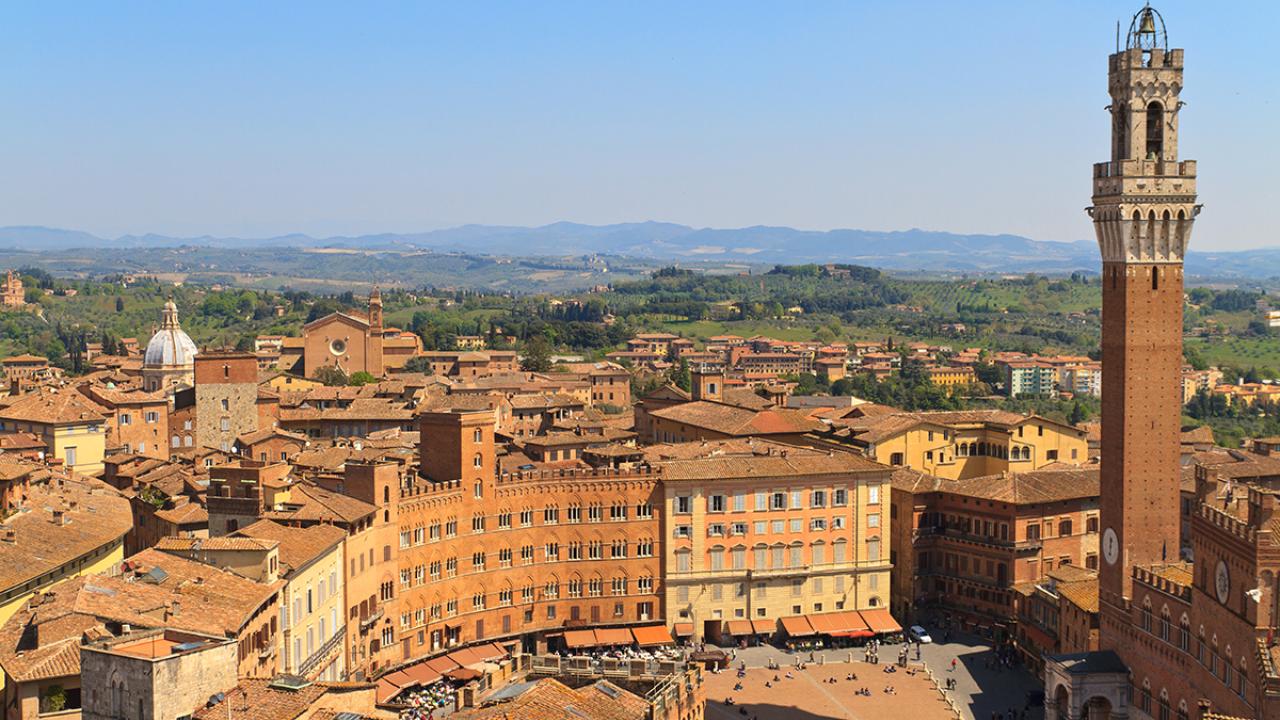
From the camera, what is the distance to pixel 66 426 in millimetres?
72875

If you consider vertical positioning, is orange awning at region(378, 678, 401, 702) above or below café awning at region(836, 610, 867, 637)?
above

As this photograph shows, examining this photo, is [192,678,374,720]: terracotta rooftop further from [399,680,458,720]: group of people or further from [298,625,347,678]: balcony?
[399,680,458,720]: group of people

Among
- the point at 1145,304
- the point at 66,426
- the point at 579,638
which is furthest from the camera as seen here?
the point at 66,426

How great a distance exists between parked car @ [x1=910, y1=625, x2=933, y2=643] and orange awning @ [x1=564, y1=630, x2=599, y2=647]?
12.2m

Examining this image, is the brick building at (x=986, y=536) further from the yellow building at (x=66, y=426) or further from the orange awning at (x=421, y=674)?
the yellow building at (x=66, y=426)

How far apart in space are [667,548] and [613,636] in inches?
156

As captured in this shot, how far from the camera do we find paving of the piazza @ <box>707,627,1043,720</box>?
170 feet

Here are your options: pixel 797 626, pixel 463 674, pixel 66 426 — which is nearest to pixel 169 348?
pixel 66 426

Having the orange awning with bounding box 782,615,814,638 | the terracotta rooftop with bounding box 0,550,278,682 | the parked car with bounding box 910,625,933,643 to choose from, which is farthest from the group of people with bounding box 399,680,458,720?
the parked car with bounding box 910,625,933,643

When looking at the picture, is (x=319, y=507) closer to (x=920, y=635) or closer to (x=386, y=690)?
(x=386, y=690)

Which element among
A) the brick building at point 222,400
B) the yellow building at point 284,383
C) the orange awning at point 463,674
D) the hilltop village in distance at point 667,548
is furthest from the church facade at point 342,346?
the orange awning at point 463,674

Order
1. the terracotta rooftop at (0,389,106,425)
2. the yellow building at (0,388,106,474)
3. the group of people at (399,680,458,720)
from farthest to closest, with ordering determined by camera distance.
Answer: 1. the terracotta rooftop at (0,389,106,425)
2. the yellow building at (0,388,106,474)
3. the group of people at (399,680,458,720)

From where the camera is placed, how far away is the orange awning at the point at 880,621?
202 feet

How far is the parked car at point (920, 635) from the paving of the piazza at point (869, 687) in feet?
1.88
